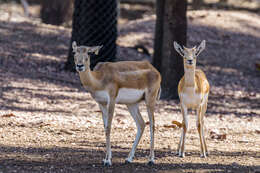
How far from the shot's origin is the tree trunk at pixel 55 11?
751 inches

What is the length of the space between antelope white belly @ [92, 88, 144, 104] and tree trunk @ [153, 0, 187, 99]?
16.5 feet

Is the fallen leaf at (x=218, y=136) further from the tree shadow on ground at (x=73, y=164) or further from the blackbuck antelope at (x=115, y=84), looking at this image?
the blackbuck antelope at (x=115, y=84)

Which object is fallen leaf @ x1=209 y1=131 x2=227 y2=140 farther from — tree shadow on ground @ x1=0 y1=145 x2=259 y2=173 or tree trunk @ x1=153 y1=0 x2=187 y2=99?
tree trunk @ x1=153 y1=0 x2=187 y2=99

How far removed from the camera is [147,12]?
25.2 meters

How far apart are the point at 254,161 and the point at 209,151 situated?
83 centimetres

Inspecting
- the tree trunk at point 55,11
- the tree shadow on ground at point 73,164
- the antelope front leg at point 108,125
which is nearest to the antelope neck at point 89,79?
the antelope front leg at point 108,125

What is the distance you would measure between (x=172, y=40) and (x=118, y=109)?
83.3 inches

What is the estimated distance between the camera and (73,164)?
683cm

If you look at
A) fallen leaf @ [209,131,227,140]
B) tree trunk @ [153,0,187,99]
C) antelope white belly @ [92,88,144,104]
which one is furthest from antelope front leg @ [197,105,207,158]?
tree trunk @ [153,0,187,99]

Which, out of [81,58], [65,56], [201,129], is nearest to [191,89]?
[201,129]

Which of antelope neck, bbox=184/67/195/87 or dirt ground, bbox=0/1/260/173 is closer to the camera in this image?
dirt ground, bbox=0/1/260/173

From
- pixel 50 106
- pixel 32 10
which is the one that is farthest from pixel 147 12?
pixel 50 106

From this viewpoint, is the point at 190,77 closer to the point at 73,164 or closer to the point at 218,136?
the point at 218,136

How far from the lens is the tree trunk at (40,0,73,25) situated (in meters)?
19.1
